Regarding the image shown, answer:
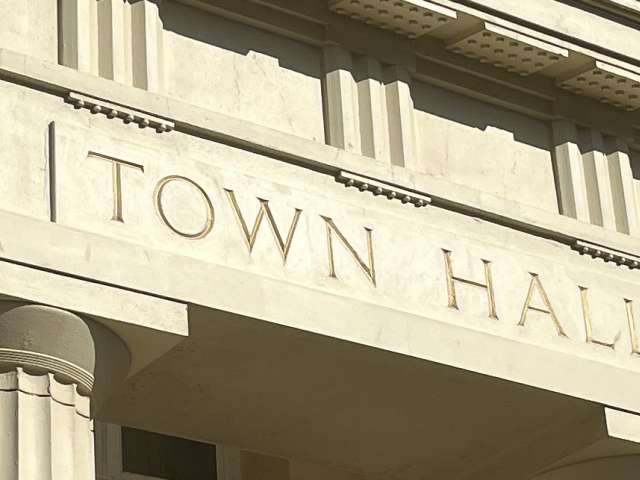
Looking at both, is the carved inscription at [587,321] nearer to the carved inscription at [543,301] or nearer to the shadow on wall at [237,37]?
the carved inscription at [543,301]

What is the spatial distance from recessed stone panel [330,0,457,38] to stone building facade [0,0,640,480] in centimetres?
4

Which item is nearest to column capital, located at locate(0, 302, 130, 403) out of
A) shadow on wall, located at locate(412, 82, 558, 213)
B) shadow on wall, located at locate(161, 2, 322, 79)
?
shadow on wall, located at locate(161, 2, 322, 79)

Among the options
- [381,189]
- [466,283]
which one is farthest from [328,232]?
[466,283]

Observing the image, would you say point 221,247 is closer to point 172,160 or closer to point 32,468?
point 172,160

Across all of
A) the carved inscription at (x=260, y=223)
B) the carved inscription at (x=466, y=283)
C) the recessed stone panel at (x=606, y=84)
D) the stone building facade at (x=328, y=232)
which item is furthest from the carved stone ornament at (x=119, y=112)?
the recessed stone panel at (x=606, y=84)

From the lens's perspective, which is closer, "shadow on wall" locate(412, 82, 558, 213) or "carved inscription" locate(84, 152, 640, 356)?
"carved inscription" locate(84, 152, 640, 356)

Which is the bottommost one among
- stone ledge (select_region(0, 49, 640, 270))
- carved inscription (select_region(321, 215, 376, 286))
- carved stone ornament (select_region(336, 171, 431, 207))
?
carved inscription (select_region(321, 215, 376, 286))

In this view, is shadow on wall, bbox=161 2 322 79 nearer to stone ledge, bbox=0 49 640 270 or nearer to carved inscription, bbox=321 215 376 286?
stone ledge, bbox=0 49 640 270

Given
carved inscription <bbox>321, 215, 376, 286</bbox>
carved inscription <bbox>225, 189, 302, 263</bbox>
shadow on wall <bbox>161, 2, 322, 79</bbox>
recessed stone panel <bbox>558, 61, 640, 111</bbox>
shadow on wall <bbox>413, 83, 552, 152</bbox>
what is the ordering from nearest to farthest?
carved inscription <bbox>225, 189, 302, 263</bbox> < carved inscription <bbox>321, 215, 376, 286</bbox> < shadow on wall <bbox>161, 2, 322, 79</bbox> < shadow on wall <bbox>413, 83, 552, 152</bbox> < recessed stone panel <bbox>558, 61, 640, 111</bbox>

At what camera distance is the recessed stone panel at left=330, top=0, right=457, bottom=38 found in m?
28.9

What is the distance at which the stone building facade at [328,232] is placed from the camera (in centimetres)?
2508

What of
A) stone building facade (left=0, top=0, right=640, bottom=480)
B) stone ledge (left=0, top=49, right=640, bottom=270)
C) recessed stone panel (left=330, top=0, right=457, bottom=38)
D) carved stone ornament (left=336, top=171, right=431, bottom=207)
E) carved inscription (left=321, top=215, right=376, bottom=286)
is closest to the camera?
stone building facade (left=0, top=0, right=640, bottom=480)

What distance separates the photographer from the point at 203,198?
26219 mm

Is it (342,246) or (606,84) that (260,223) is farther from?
(606,84)
